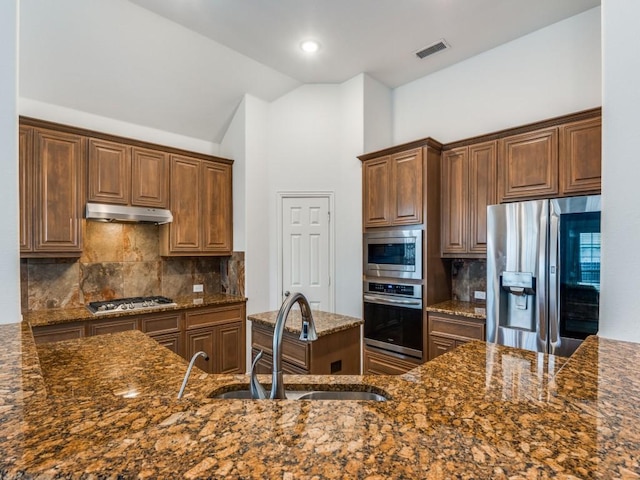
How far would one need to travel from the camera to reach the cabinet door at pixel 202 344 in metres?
3.49

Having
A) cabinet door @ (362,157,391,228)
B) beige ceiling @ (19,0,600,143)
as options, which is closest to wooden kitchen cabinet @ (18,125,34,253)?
beige ceiling @ (19,0,600,143)

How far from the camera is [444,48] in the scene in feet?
11.2

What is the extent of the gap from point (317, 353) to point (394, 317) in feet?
4.46

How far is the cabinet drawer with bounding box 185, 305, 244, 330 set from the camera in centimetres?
352

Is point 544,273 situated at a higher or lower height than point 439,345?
higher

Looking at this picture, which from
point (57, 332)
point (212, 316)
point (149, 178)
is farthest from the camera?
point (212, 316)

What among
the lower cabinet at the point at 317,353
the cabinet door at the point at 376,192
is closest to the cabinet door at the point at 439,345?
the lower cabinet at the point at 317,353

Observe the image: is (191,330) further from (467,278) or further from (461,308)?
(467,278)

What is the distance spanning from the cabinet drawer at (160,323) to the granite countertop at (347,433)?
2.39 m

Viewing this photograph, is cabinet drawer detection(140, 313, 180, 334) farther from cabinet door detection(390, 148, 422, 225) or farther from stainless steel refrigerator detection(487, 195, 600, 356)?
stainless steel refrigerator detection(487, 195, 600, 356)

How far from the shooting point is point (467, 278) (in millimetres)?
3477

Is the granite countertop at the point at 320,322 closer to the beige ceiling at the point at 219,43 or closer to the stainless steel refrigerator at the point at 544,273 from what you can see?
the stainless steel refrigerator at the point at 544,273

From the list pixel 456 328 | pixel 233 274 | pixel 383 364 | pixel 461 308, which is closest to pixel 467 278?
pixel 461 308

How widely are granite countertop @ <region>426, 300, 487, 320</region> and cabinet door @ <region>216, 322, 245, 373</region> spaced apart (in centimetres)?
214
